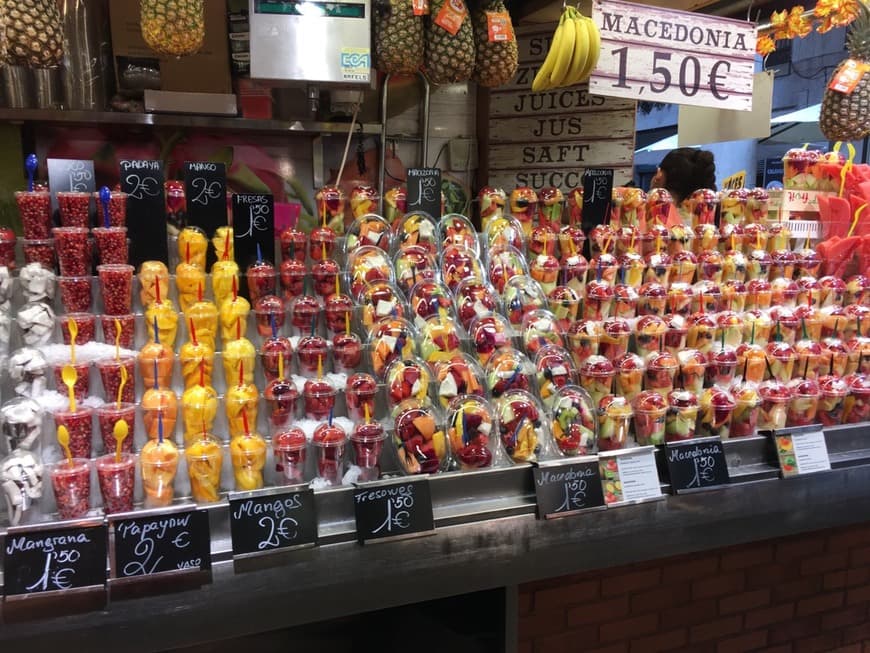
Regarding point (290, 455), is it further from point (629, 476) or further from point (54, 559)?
point (629, 476)

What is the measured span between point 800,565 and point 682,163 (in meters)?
2.11

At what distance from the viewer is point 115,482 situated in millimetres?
1134

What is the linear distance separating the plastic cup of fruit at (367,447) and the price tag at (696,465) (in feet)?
1.91

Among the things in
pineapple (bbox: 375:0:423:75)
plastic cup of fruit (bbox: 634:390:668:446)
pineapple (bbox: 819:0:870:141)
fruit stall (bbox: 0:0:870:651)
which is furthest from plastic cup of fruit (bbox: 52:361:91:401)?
pineapple (bbox: 819:0:870:141)

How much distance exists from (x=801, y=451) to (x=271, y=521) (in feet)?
3.72

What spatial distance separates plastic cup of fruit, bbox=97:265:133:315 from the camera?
4.55 ft

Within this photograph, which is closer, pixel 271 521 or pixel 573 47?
pixel 271 521

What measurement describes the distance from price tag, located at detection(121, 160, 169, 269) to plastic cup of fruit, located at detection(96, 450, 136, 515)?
21.5 inches

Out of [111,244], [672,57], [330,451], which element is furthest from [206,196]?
[672,57]

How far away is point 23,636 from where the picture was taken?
3.04 ft

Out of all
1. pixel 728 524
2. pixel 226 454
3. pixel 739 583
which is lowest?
pixel 739 583

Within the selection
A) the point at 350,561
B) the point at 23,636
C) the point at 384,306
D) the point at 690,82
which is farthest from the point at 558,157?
the point at 23,636

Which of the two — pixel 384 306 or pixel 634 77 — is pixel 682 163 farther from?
pixel 384 306

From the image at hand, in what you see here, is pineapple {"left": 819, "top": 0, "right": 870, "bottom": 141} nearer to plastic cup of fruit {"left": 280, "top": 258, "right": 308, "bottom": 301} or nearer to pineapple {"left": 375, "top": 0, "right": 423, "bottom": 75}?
pineapple {"left": 375, "top": 0, "right": 423, "bottom": 75}
